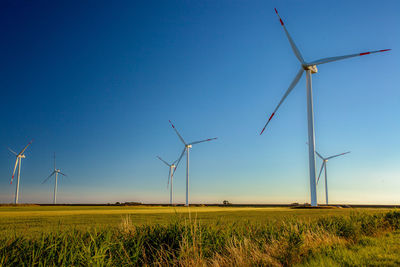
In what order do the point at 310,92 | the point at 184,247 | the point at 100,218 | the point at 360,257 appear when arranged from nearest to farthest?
1. the point at 184,247
2. the point at 360,257
3. the point at 100,218
4. the point at 310,92

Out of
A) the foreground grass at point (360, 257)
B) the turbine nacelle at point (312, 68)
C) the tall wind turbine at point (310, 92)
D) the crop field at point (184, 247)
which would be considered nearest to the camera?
the crop field at point (184, 247)

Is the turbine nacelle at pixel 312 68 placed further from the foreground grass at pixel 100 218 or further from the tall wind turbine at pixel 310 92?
the foreground grass at pixel 100 218

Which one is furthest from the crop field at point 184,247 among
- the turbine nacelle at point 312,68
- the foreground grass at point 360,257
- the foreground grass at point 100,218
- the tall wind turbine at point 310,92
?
the turbine nacelle at point 312,68

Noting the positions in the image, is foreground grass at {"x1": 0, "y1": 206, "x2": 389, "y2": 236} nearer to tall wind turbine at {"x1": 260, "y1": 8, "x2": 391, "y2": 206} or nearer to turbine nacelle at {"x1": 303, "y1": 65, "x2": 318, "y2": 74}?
tall wind turbine at {"x1": 260, "y1": 8, "x2": 391, "y2": 206}

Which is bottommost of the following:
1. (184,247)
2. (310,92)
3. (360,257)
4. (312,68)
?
(360,257)

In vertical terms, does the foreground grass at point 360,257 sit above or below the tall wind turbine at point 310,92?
below

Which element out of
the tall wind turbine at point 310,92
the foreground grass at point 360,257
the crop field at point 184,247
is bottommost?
the foreground grass at point 360,257

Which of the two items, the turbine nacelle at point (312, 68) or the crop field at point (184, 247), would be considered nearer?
the crop field at point (184, 247)

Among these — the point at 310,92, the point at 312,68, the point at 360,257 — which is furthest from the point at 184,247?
the point at 312,68

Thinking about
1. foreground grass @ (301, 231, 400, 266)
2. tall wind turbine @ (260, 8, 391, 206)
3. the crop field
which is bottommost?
foreground grass @ (301, 231, 400, 266)

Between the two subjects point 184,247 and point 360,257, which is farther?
point 360,257

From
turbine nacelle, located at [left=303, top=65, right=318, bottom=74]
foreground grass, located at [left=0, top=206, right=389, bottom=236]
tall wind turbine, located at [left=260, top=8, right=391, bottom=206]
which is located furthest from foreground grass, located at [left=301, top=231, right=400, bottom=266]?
turbine nacelle, located at [left=303, top=65, right=318, bottom=74]

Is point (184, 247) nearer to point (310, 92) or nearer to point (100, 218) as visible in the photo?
point (100, 218)

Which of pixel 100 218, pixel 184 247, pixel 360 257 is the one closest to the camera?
pixel 184 247
